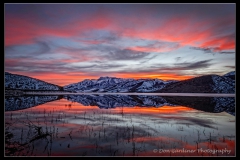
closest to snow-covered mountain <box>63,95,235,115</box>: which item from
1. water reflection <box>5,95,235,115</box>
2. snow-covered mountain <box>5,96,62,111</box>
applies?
water reflection <box>5,95,235,115</box>

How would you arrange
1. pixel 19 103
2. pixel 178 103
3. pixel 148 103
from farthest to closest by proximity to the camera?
1. pixel 148 103
2. pixel 178 103
3. pixel 19 103

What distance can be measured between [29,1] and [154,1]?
5.38m

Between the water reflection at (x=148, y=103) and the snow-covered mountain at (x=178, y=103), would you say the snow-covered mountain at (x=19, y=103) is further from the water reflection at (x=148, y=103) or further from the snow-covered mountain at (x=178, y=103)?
the snow-covered mountain at (x=178, y=103)

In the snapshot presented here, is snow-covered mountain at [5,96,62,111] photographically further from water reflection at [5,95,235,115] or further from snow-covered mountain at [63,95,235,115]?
snow-covered mountain at [63,95,235,115]

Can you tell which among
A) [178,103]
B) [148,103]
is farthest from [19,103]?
[178,103]

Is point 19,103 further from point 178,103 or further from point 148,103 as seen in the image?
point 178,103

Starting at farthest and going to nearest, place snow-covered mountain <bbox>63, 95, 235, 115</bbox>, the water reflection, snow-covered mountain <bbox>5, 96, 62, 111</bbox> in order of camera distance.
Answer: snow-covered mountain <bbox>63, 95, 235, 115</bbox>
the water reflection
snow-covered mountain <bbox>5, 96, 62, 111</bbox>

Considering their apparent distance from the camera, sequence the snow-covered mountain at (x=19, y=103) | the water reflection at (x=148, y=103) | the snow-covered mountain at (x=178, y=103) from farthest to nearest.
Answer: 1. the snow-covered mountain at (x=178, y=103)
2. the water reflection at (x=148, y=103)
3. the snow-covered mountain at (x=19, y=103)

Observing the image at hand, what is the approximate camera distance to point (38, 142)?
11.6 metres

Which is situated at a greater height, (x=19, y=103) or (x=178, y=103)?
(x=19, y=103)

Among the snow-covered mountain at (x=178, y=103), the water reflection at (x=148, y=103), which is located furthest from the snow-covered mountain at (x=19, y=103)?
the snow-covered mountain at (x=178, y=103)

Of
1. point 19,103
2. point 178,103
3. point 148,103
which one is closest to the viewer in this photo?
point 19,103

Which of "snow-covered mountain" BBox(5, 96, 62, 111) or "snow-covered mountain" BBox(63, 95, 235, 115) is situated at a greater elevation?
"snow-covered mountain" BBox(5, 96, 62, 111)
